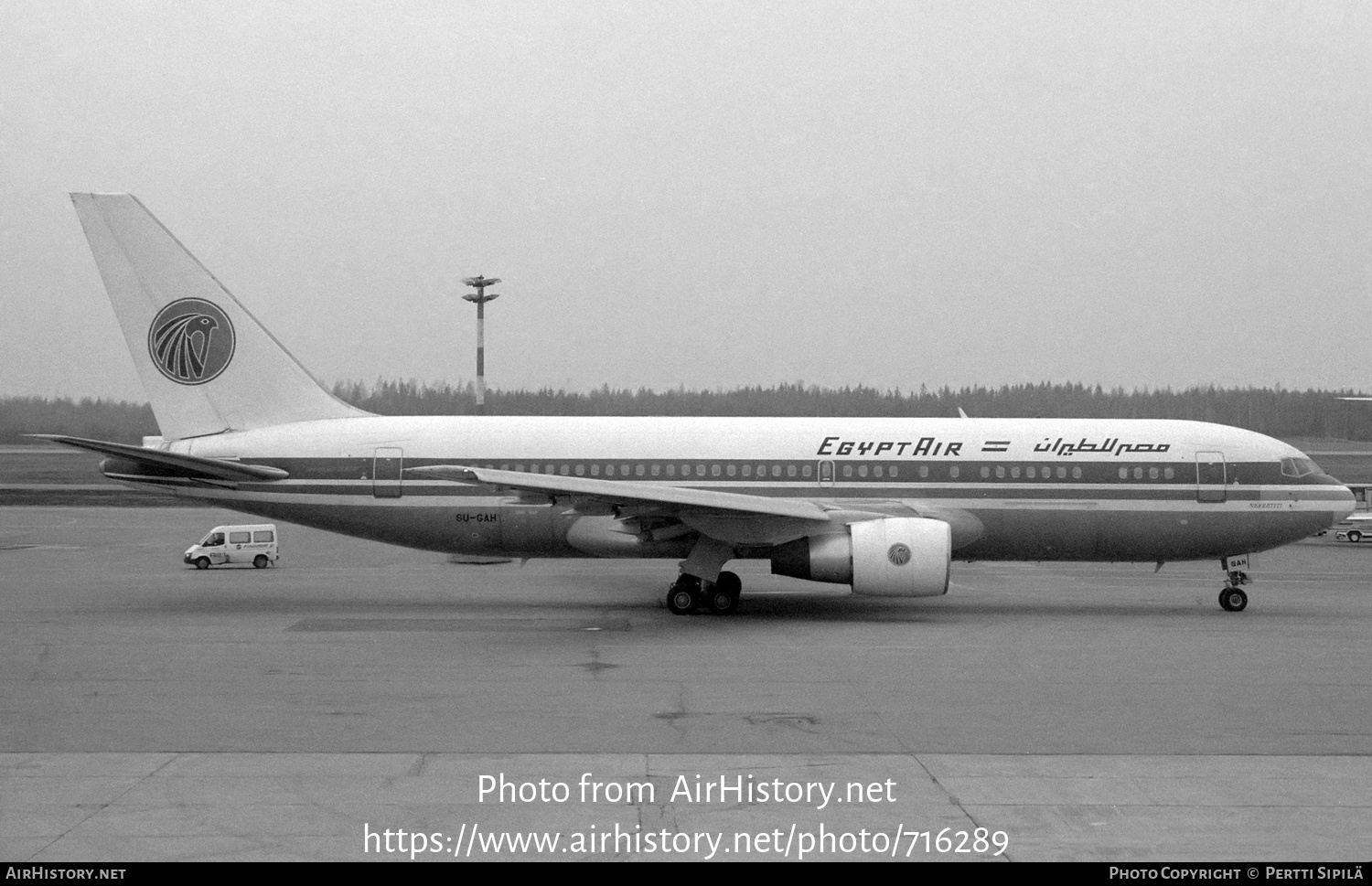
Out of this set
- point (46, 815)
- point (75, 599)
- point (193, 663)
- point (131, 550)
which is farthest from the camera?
point (131, 550)

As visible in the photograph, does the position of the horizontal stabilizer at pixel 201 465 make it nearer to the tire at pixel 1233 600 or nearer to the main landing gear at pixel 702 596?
the main landing gear at pixel 702 596

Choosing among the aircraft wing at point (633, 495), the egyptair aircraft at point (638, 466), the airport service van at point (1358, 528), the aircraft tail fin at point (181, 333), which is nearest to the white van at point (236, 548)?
the aircraft tail fin at point (181, 333)

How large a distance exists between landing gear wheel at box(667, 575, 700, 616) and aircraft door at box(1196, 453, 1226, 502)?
9283 millimetres

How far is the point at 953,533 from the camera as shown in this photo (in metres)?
21.2

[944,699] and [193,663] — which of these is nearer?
[944,699]

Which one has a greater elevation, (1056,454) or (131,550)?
(1056,454)

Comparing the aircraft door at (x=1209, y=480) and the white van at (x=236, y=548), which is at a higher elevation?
the aircraft door at (x=1209, y=480)

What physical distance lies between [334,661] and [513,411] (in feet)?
65.2

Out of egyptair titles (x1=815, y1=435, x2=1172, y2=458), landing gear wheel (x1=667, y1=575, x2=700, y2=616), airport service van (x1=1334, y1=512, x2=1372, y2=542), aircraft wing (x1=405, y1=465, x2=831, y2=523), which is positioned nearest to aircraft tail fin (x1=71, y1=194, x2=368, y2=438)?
aircraft wing (x1=405, y1=465, x2=831, y2=523)

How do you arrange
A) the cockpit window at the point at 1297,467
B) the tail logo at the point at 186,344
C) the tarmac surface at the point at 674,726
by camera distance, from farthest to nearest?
the tail logo at the point at 186,344, the cockpit window at the point at 1297,467, the tarmac surface at the point at 674,726

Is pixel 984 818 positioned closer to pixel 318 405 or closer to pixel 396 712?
pixel 396 712

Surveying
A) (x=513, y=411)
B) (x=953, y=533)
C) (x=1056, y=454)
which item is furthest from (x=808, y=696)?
(x=513, y=411)

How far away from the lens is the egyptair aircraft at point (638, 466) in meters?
21.2

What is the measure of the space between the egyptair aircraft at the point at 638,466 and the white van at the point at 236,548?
693 cm
